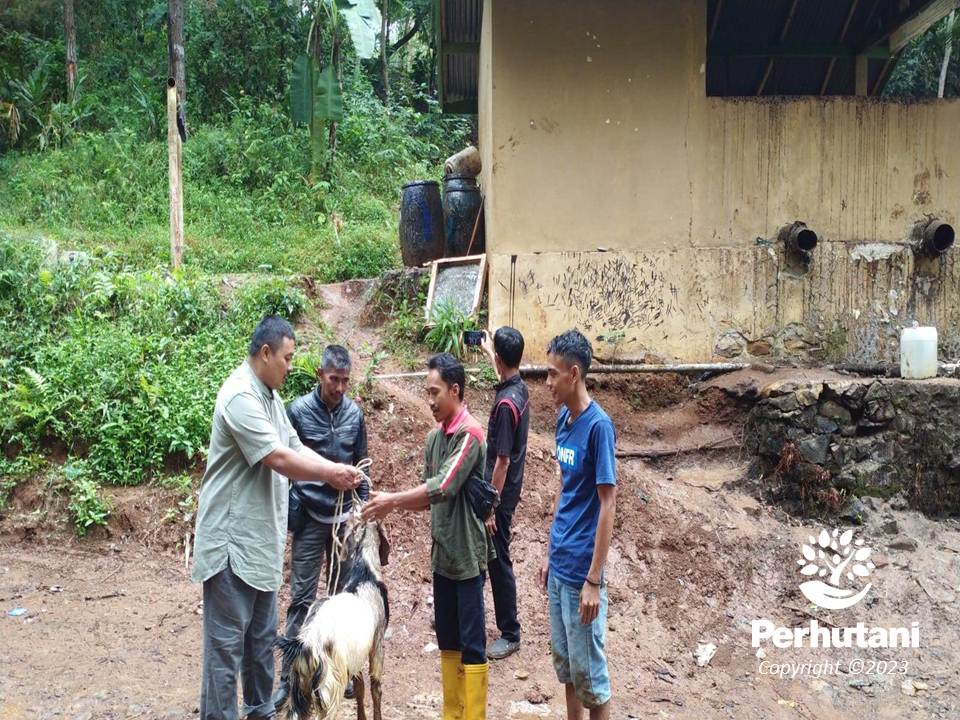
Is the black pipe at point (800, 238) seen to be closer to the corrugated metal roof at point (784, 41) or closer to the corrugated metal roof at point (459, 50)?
the corrugated metal roof at point (784, 41)

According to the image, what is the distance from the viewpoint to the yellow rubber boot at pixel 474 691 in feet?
12.8

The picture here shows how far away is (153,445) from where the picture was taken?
7.03 m

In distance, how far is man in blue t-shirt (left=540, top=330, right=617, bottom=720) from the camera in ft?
11.9

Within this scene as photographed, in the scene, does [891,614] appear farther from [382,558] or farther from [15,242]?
[15,242]

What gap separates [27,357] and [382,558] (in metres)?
5.52

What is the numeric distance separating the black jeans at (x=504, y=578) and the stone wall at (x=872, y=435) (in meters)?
3.43

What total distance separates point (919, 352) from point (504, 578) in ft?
15.8

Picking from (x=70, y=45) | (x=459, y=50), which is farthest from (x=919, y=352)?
(x=70, y=45)

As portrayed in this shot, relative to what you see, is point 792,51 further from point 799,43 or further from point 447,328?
point 447,328

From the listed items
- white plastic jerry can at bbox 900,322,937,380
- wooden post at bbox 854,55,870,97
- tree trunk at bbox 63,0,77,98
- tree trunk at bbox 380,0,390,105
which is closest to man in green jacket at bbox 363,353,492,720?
white plastic jerry can at bbox 900,322,937,380

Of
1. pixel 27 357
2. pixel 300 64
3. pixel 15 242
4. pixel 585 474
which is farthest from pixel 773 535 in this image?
pixel 300 64

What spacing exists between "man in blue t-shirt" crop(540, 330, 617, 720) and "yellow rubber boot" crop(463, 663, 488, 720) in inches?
16.7

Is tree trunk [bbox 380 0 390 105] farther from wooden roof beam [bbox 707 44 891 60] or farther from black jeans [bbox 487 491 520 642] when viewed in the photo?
black jeans [bbox 487 491 520 642]

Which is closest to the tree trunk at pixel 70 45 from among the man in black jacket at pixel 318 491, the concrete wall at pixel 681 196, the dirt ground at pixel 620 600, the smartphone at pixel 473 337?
the concrete wall at pixel 681 196
